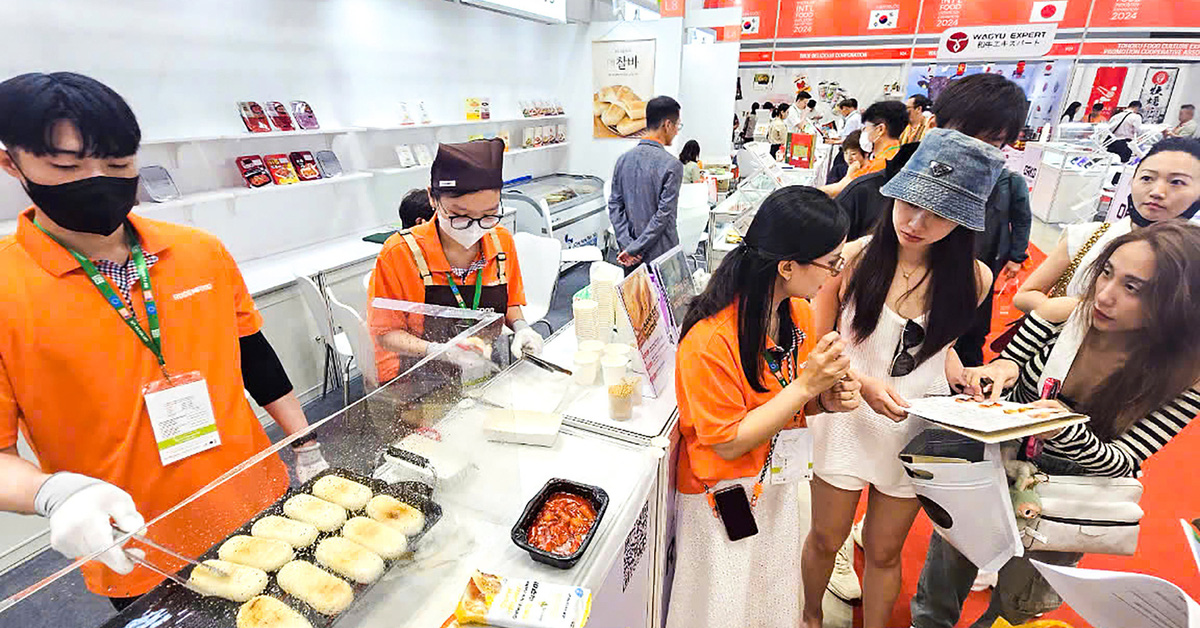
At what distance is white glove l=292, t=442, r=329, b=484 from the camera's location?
112 cm

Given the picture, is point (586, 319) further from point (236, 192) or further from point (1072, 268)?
point (236, 192)

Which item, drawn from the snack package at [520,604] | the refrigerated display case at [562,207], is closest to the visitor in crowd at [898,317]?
the snack package at [520,604]

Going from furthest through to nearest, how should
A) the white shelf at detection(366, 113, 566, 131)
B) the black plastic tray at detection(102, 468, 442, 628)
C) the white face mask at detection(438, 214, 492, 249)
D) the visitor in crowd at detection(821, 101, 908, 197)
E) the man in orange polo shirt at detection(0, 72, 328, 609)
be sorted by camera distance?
the white shelf at detection(366, 113, 566, 131)
the visitor in crowd at detection(821, 101, 908, 197)
the white face mask at detection(438, 214, 492, 249)
the man in orange polo shirt at detection(0, 72, 328, 609)
the black plastic tray at detection(102, 468, 442, 628)

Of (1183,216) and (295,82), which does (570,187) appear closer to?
(295,82)

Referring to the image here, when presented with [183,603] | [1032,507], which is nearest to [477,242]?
[183,603]

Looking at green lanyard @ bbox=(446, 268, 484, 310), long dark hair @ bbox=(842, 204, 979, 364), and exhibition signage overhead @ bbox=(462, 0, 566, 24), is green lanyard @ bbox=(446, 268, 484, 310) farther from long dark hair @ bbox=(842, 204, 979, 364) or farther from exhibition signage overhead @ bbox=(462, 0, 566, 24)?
exhibition signage overhead @ bbox=(462, 0, 566, 24)

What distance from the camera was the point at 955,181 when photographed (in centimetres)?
147

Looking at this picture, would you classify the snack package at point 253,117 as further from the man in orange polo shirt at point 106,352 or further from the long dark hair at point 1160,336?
the long dark hair at point 1160,336

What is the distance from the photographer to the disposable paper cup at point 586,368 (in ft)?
6.25

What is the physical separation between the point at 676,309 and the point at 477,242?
0.80 meters

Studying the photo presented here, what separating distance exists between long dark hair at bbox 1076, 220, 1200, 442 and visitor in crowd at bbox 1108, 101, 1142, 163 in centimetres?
995

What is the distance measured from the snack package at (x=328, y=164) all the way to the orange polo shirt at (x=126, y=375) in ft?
10.7

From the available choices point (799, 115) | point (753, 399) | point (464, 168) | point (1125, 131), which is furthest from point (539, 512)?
point (1125, 131)

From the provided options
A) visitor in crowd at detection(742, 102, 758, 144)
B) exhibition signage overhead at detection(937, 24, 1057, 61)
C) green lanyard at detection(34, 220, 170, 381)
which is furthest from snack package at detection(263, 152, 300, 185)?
exhibition signage overhead at detection(937, 24, 1057, 61)
